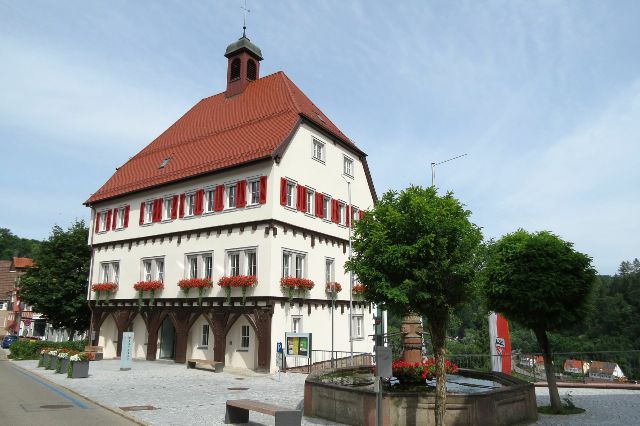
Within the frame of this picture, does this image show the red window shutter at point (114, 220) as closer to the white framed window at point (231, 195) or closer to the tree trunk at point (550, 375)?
the white framed window at point (231, 195)

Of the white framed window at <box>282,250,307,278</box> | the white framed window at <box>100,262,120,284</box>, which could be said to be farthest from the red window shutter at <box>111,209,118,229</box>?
the white framed window at <box>282,250,307,278</box>

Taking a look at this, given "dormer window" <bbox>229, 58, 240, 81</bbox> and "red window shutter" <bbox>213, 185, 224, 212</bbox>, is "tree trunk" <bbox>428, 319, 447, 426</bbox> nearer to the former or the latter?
"red window shutter" <bbox>213, 185, 224, 212</bbox>

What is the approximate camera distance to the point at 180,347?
26.9 m

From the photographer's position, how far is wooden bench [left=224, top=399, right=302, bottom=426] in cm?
1009

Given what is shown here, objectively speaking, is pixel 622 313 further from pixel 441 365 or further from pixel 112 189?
pixel 441 365

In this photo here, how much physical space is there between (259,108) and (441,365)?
76.5ft

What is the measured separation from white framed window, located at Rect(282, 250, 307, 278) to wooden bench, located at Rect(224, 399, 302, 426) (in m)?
13.0

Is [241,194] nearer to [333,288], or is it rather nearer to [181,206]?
[181,206]

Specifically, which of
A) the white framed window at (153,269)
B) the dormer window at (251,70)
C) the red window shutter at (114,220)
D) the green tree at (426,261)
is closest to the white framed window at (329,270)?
the white framed window at (153,269)

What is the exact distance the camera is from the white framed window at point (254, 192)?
83.4 feet

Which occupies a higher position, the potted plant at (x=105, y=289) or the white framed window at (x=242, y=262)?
the white framed window at (x=242, y=262)

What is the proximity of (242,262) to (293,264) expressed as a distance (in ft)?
8.34

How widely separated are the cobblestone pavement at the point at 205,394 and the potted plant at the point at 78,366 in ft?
1.41

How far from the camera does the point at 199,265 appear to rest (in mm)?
27078
